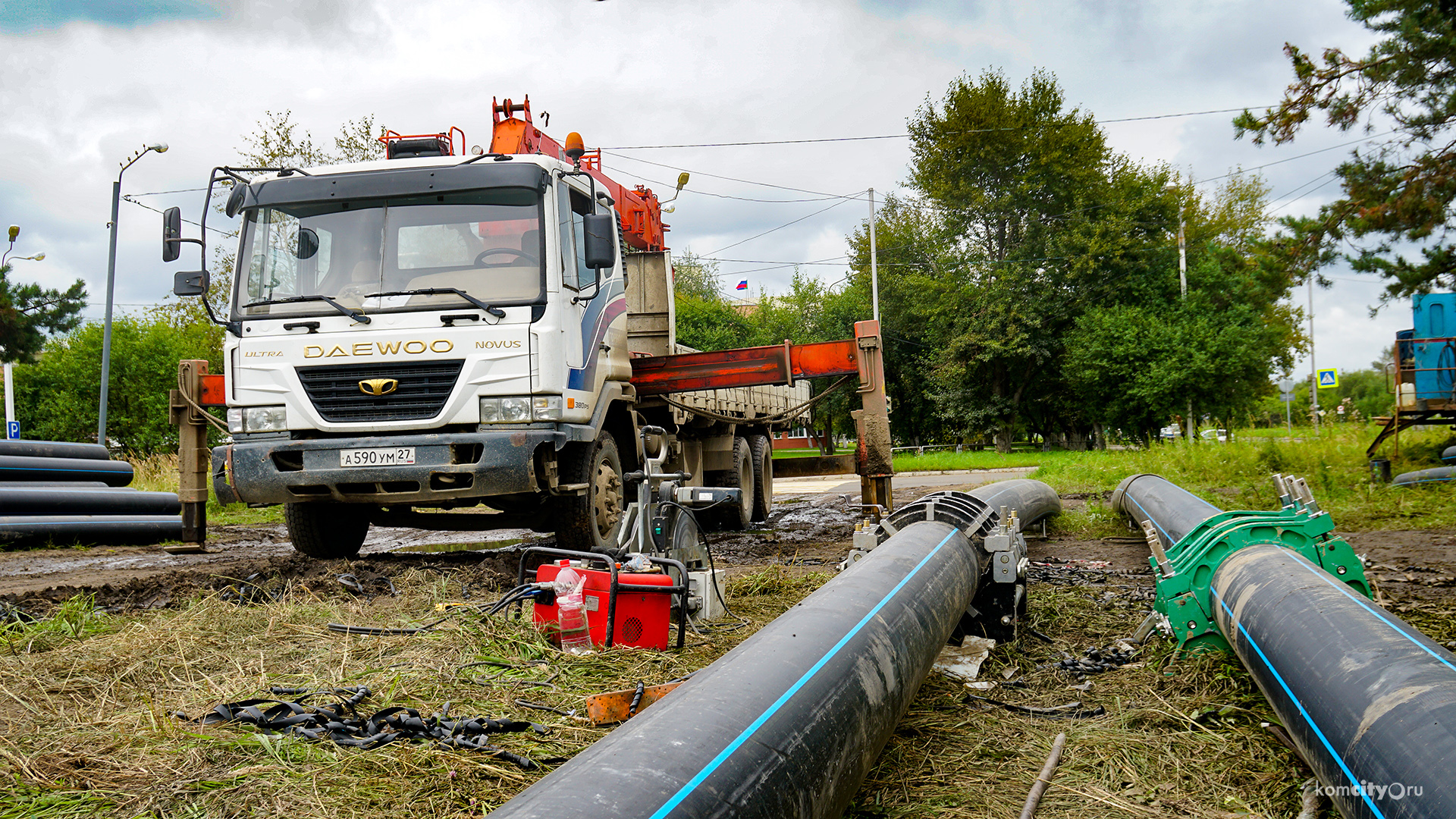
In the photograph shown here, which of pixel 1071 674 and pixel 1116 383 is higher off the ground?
pixel 1116 383

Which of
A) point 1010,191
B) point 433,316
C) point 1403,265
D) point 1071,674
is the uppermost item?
point 1010,191

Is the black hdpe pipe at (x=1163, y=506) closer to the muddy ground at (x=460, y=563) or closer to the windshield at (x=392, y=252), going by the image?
the muddy ground at (x=460, y=563)

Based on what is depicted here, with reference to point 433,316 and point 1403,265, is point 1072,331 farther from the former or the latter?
point 433,316

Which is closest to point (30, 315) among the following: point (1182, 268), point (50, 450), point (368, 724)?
point (50, 450)

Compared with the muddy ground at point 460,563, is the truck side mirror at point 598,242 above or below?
above

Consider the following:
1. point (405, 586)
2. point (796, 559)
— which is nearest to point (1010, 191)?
point (796, 559)

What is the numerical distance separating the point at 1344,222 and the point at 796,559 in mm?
8972

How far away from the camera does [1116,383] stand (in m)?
32.9

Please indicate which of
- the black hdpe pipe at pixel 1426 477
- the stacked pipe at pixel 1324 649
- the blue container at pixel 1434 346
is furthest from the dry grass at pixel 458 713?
the blue container at pixel 1434 346

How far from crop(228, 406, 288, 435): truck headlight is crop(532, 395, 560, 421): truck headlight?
169cm

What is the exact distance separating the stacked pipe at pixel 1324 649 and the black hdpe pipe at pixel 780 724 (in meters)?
1.00

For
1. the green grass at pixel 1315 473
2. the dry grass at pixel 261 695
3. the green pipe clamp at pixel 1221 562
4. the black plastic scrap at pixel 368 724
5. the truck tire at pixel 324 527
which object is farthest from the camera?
the green grass at pixel 1315 473

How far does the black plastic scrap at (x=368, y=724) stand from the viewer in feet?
9.18

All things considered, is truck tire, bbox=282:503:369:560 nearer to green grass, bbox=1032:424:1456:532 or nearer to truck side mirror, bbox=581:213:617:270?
truck side mirror, bbox=581:213:617:270
